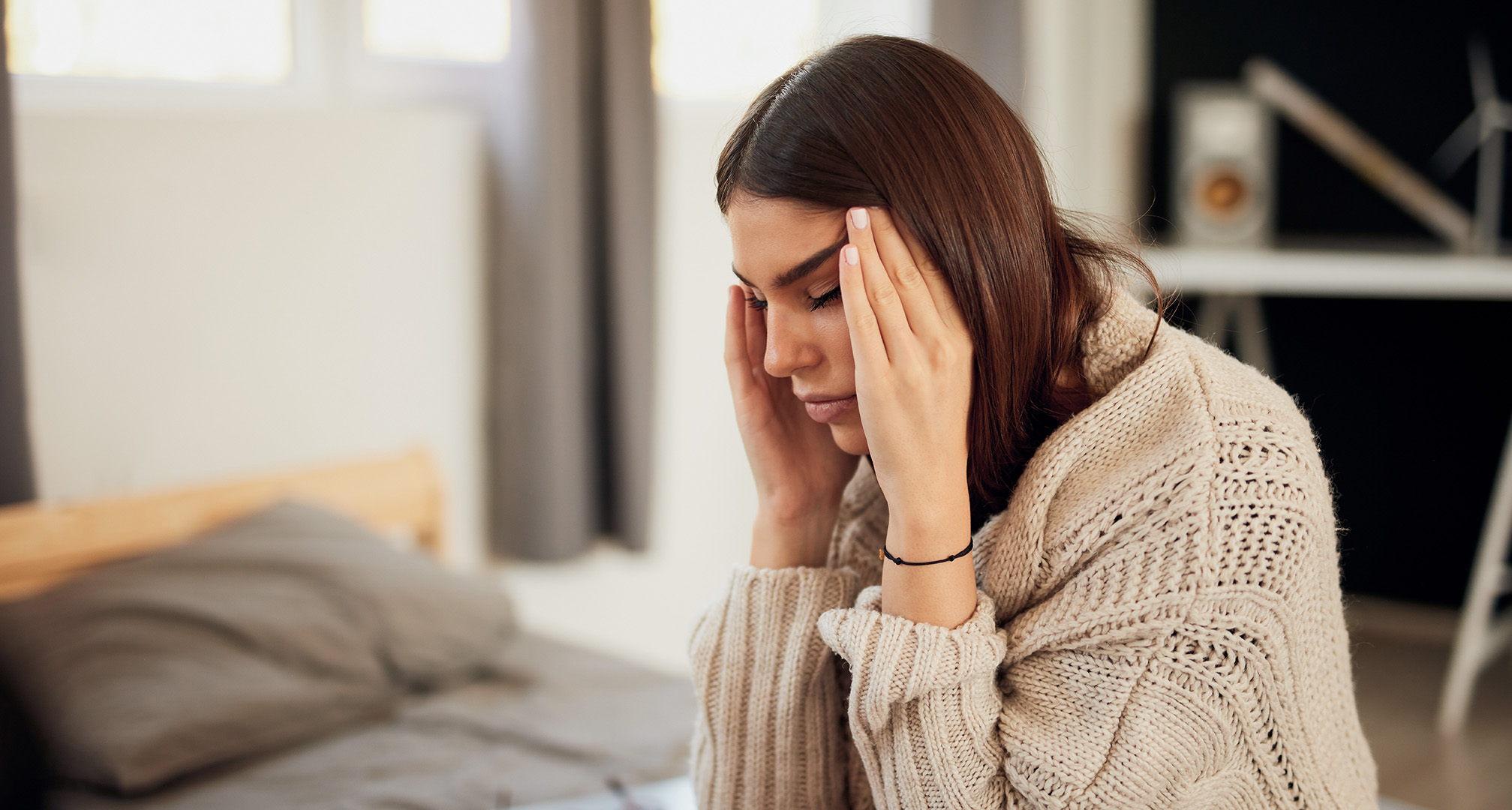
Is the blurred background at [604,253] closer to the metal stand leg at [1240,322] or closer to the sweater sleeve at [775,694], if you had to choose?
the metal stand leg at [1240,322]

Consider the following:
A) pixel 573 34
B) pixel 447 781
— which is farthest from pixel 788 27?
pixel 447 781

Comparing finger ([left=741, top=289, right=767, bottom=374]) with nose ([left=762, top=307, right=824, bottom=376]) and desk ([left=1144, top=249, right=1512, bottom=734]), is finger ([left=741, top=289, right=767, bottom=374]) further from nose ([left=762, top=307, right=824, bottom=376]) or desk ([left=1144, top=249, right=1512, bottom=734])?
desk ([left=1144, top=249, right=1512, bottom=734])

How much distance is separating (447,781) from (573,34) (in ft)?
4.46

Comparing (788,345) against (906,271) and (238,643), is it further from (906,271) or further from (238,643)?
(238,643)

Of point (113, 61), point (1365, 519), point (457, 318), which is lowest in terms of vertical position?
point (1365, 519)

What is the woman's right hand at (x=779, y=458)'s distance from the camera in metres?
1.13

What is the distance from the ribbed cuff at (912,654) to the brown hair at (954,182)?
0.15m

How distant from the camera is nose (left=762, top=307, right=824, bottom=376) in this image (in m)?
0.96

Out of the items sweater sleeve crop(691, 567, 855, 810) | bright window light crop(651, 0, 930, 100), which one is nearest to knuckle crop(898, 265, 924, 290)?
sweater sleeve crop(691, 567, 855, 810)

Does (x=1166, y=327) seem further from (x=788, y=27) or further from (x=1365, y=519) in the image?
(x=1365, y=519)

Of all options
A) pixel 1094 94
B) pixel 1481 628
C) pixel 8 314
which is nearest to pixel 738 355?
pixel 8 314

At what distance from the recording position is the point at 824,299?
3.11 feet

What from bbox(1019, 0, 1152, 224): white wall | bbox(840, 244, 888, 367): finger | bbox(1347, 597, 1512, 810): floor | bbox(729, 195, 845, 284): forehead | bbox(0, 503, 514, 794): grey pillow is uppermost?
bbox(1019, 0, 1152, 224): white wall

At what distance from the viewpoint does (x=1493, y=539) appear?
2.35 metres
